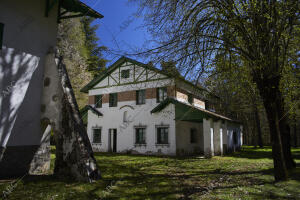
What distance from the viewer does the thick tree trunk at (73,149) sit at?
6387 millimetres

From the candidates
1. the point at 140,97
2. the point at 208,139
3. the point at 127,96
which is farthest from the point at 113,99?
Answer: the point at 208,139

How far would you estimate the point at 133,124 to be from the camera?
18.3 m

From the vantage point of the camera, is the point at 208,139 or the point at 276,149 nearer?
the point at 276,149

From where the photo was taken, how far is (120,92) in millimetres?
19422

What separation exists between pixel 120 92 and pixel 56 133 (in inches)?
489

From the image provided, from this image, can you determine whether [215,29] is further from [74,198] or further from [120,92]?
[120,92]

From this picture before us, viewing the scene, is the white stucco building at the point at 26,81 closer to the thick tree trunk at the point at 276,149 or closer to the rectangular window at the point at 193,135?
the thick tree trunk at the point at 276,149

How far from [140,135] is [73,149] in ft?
38.6

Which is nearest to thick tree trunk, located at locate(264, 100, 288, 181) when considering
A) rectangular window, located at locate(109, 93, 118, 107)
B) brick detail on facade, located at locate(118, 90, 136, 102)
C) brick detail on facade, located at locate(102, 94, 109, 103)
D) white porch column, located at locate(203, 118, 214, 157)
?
white porch column, located at locate(203, 118, 214, 157)

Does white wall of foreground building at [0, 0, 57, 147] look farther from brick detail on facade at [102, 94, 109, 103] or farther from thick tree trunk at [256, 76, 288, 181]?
brick detail on facade at [102, 94, 109, 103]

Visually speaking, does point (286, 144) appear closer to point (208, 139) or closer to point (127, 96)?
point (208, 139)

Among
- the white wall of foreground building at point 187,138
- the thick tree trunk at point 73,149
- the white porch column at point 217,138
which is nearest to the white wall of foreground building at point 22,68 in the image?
the thick tree trunk at point 73,149

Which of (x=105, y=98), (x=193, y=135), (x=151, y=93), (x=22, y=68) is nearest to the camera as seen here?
(x=22, y=68)

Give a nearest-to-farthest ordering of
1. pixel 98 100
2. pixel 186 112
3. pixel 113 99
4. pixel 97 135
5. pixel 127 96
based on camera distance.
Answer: pixel 186 112
pixel 127 96
pixel 113 99
pixel 97 135
pixel 98 100
